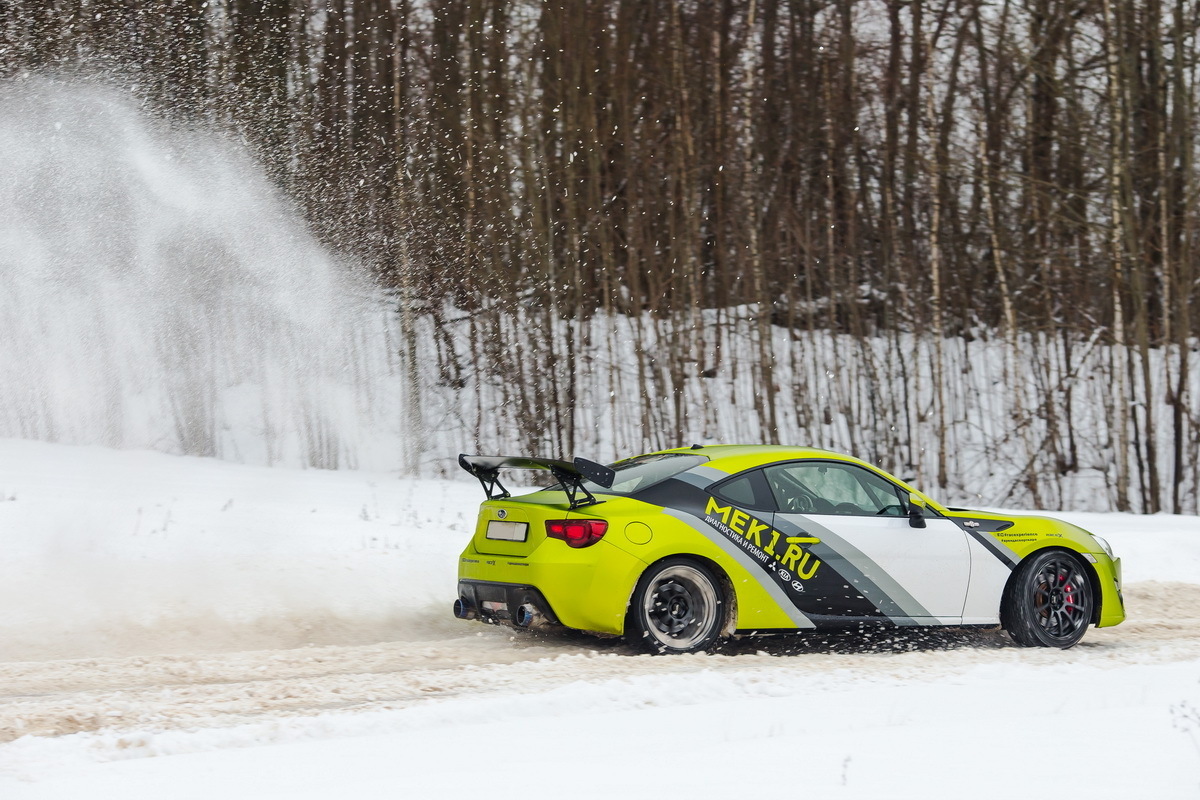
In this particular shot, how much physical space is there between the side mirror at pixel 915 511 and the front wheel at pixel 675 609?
1410 mm

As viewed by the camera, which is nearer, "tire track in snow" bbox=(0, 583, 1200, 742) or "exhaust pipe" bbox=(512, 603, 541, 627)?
"tire track in snow" bbox=(0, 583, 1200, 742)

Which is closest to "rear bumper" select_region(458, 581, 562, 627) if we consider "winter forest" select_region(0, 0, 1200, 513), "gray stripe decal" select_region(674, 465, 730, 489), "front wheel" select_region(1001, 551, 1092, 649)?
"gray stripe decal" select_region(674, 465, 730, 489)

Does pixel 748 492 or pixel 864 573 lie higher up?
pixel 748 492

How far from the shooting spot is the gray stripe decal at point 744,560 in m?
7.29

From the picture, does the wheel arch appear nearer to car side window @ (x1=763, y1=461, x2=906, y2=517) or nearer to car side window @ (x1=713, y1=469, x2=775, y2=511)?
car side window @ (x1=763, y1=461, x2=906, y2=517)

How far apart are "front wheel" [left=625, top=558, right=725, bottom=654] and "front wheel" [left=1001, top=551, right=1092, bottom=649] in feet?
7.08

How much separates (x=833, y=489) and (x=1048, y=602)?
5.78 feet

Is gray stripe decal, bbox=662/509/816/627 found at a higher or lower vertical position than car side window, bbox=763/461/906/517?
lower

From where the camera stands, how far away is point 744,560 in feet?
24.2

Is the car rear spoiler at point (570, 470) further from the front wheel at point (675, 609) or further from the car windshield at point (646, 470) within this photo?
the front wheel at point (675, 609)

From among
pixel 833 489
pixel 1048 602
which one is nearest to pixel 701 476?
pixel 833 489

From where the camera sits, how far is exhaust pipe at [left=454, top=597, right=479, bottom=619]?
25.3ft

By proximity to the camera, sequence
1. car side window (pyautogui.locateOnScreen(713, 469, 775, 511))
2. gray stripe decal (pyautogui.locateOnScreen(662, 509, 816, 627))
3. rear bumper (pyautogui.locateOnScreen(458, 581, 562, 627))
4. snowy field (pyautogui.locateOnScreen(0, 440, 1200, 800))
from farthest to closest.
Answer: car side window (pyautogui.locateOnScreen(713, 469, 775, 511)), gray stripe decal (pyautogui.locateOnScreen(662, 509, 816, 627)), rear bumper (pyautogui.locateOnScreen(458, 581, 562, 627)), snowy field (pyautogui.locateOnScreen(0, 440, 1200, 800))

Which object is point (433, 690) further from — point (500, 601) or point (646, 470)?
point (646, 470)
